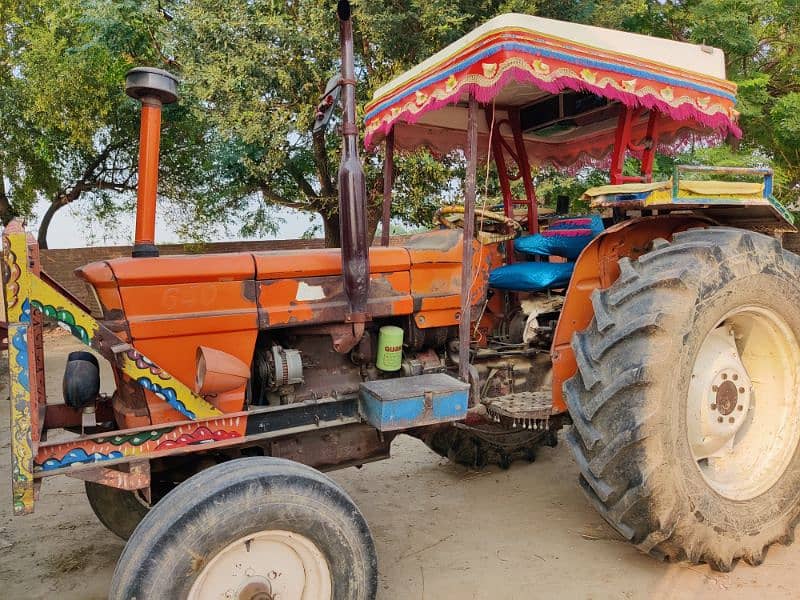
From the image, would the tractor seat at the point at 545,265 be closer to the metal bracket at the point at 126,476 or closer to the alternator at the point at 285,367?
the alternator at the point at 285,367

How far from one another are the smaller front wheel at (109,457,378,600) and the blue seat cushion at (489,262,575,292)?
5.50 feet

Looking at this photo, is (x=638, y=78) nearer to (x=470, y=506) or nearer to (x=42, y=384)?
(x=470, y=506)

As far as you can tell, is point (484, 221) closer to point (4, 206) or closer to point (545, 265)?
point (545, 265)

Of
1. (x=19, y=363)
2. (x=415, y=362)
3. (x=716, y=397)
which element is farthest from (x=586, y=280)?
(x=19, y=363)

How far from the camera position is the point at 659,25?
31.3 ft

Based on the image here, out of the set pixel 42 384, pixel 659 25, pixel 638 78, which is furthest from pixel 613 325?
pixel 659 25

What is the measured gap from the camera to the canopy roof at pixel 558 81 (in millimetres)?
2543

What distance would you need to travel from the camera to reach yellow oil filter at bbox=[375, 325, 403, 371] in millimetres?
2865

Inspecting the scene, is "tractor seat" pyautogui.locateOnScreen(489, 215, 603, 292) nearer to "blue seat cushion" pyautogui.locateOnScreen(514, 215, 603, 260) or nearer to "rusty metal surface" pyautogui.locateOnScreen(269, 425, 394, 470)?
"blue seat cushion" pyautogui.locateOnScreen(514, 215, 603, 260)

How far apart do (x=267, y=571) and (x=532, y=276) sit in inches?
79.2

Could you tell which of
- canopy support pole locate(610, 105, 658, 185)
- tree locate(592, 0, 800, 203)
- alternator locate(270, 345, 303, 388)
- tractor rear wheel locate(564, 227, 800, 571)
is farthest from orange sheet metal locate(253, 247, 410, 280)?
tree locate(592, 0, 800, 203)

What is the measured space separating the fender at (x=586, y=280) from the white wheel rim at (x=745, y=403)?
1.85ft

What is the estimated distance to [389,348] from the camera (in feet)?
9.43

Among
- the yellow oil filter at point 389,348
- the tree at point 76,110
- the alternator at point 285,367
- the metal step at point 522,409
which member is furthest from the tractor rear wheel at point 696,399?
the tree at point 76,110
